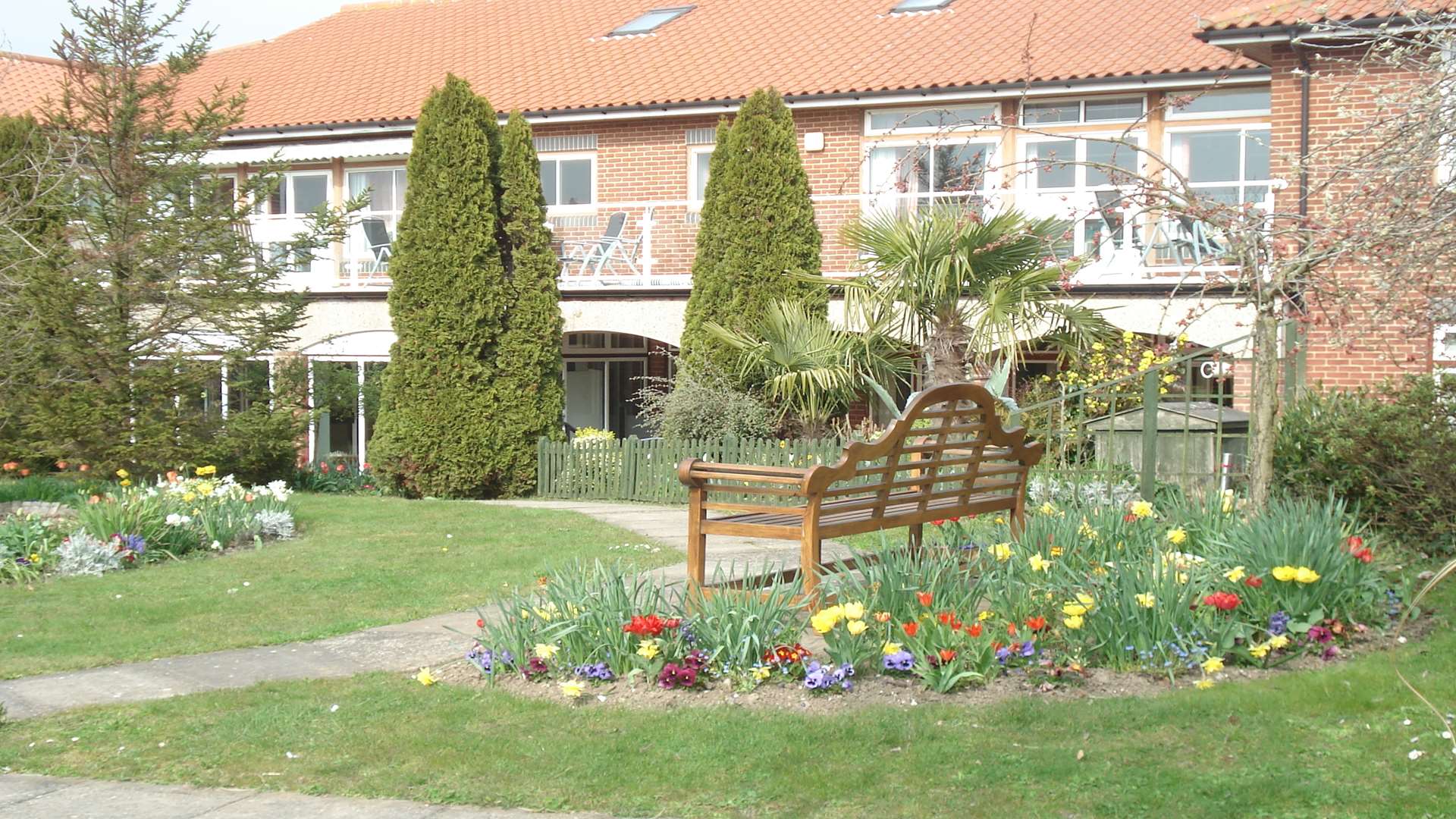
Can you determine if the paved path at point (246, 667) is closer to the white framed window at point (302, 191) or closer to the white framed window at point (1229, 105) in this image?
the white framed window at point (1229, 105)

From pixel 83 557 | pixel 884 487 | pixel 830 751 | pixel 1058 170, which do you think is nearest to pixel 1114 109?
pixel 1058 170

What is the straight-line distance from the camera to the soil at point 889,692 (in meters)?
5.55

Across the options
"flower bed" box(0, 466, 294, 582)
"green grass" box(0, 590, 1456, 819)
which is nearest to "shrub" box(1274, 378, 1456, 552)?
"green grass" box(0, 590, 1456, 819)

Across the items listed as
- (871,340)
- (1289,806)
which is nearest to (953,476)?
(1289,806)

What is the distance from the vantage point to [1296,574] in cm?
583

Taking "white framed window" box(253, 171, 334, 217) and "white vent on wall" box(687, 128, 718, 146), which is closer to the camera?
"white vent on wall" box(687, 128, 718, 146)

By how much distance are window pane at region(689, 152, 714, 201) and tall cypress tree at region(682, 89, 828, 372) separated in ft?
13.6

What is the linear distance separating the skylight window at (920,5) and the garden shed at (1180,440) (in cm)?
1207

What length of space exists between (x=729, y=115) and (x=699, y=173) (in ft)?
3.35

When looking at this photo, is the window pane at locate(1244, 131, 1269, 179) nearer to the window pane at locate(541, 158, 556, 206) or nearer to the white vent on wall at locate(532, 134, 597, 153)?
the white vent on wall at locate(532, 134, 597, 153)

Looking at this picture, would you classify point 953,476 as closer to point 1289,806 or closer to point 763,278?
point 1289,806

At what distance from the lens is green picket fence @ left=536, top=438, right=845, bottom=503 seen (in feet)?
47.0

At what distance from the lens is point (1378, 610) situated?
6.30 m

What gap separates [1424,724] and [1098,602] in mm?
1373
